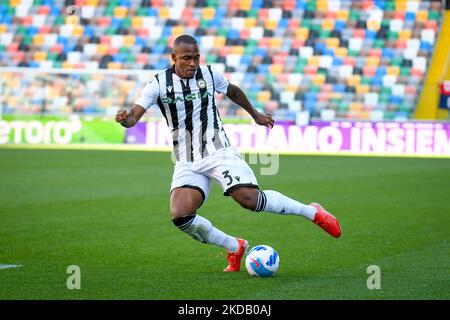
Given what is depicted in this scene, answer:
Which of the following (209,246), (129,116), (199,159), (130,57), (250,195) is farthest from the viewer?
(130,57)

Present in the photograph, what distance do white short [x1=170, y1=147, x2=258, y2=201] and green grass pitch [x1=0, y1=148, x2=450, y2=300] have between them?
731 mm

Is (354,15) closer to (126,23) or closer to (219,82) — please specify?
(126,23)

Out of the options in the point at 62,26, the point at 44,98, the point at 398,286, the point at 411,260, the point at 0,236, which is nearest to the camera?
the point at 398,286

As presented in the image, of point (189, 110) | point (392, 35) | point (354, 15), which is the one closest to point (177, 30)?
point (354, 15)

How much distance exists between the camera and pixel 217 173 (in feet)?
26.3

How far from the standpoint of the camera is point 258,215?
41.3ft

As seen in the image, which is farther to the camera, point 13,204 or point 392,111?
point 392,111

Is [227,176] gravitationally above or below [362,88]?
below

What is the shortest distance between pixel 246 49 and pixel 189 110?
22.2 meters

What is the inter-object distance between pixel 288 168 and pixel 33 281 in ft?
42.1

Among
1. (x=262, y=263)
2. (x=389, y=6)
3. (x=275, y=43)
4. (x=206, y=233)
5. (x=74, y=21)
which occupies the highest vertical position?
(x=389, y=6)

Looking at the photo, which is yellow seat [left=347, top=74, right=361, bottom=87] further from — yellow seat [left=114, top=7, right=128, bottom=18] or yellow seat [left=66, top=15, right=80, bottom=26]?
yellow seat [left=66, top=15, right=80, bottom=26]

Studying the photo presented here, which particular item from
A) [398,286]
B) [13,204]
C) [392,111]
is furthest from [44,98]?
[398,286]

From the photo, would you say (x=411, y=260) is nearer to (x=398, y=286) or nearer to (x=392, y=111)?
(x=398, y=286)
